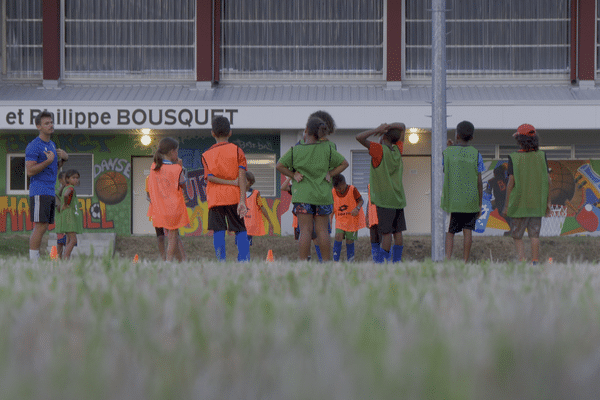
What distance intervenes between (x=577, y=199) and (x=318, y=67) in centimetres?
845

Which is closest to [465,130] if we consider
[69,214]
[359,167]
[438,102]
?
[438,102]

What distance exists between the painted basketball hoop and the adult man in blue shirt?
47.9ft

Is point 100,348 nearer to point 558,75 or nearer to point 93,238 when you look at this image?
point 93,238

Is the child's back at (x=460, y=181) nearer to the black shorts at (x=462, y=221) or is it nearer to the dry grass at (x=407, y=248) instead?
the black shorts at (x=462, y=221)

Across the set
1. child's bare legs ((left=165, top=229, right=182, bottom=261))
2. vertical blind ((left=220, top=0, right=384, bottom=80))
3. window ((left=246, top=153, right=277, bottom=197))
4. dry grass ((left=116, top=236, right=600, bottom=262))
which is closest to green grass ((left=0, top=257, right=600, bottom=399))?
child's bare legs ((left=165, top=229, right=182, bottom=261))

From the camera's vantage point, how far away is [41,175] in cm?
826

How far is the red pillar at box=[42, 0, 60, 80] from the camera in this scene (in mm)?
19234

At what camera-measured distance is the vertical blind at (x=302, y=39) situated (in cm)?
1961

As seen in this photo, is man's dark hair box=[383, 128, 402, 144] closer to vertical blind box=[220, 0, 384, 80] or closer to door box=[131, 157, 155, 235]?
vertical blind box=[220, 0, 384, 80]

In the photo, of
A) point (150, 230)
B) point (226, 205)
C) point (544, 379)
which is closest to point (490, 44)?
point (150, 230)

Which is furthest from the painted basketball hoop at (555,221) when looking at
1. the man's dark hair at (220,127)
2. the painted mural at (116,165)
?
the man's dark hair at (220,127)

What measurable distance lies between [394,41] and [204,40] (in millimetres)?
5561

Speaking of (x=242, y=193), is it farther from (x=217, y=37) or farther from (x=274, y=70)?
(x=217, y=37)

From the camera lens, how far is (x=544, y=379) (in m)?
0.91
